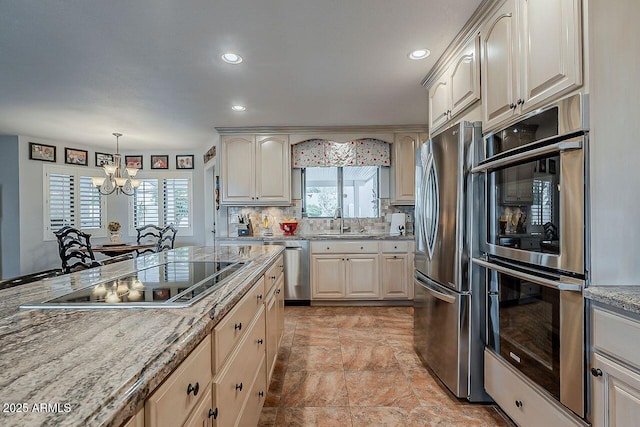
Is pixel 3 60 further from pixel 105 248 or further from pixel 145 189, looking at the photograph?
pixel 145 189

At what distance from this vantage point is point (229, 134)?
425 cm

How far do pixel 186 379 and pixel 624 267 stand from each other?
155 cm

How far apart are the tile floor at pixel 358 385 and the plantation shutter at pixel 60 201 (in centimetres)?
455

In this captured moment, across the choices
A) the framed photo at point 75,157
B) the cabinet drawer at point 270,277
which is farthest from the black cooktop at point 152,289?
the framed photo at point 75,157

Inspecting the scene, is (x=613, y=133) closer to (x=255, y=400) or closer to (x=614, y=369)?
(x=614, y=369)

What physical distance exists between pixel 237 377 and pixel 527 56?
1898mm

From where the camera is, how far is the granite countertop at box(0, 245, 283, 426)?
47 cm

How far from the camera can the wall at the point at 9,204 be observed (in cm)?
465

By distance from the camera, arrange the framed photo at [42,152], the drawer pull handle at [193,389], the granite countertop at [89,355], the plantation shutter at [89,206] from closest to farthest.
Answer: the granite countertop at [89,355] → the drawer pull handle at [193,389] → the framed photo at [42,152] → the plantation shutter at [89,206]

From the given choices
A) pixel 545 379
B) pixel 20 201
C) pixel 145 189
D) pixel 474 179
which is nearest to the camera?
pixel 545 379

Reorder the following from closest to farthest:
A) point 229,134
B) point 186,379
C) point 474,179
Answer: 1. point 186,379
2. point 474,179
3. point 229,134

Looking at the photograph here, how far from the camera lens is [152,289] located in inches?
46.3

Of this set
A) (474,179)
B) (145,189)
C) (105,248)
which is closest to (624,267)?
(474,179)

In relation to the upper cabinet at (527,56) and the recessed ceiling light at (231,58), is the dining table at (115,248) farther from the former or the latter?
the upper cabinet at (527,56)
